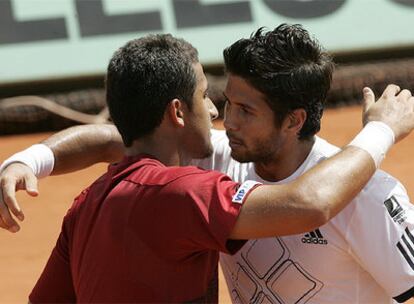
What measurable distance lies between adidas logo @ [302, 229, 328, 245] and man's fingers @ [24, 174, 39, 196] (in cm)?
100

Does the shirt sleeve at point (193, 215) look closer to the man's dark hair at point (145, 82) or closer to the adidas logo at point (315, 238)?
the man's dark hair at point (145, 82)

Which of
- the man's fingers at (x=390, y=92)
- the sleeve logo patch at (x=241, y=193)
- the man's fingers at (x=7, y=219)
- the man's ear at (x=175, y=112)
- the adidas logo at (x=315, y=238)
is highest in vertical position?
the man's ear at (x=175, y=112)

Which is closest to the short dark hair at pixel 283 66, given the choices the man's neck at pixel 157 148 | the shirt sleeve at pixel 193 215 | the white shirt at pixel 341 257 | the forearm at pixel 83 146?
the white shirt at pixel 341 257

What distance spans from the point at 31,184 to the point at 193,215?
79 cm

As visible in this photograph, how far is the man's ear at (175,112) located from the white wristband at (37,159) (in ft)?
2.32

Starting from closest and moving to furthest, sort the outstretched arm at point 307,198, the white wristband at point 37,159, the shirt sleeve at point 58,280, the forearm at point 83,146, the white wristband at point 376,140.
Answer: the outstretched arm at point 307,198 → the white wristband at point 376,140 → the shirt sleeve at point 58,280 → the white wristband at point 37,159 → the forearm at point 83,146

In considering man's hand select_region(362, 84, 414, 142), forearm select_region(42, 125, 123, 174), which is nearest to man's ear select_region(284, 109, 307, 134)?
man's hand select_region(362, 84, 414, 142)

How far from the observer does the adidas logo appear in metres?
3.79

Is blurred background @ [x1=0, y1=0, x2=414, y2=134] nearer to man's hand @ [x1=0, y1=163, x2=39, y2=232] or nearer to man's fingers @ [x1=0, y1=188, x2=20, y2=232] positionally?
man's hand @ [x1=0, y1=163, x2=39, y2=232]

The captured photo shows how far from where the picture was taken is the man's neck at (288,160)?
392 centimetres

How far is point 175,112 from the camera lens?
144 inches

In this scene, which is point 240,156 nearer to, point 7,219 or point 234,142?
point 234,142

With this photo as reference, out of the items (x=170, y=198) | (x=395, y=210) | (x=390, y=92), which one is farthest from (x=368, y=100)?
(x=170, y=198)

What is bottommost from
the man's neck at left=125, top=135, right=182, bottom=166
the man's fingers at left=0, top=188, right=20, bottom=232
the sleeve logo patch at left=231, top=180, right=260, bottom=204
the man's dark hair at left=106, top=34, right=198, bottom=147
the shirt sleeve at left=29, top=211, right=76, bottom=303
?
the shirt sleeve at left=29, top=211, right=76, bottom=303
